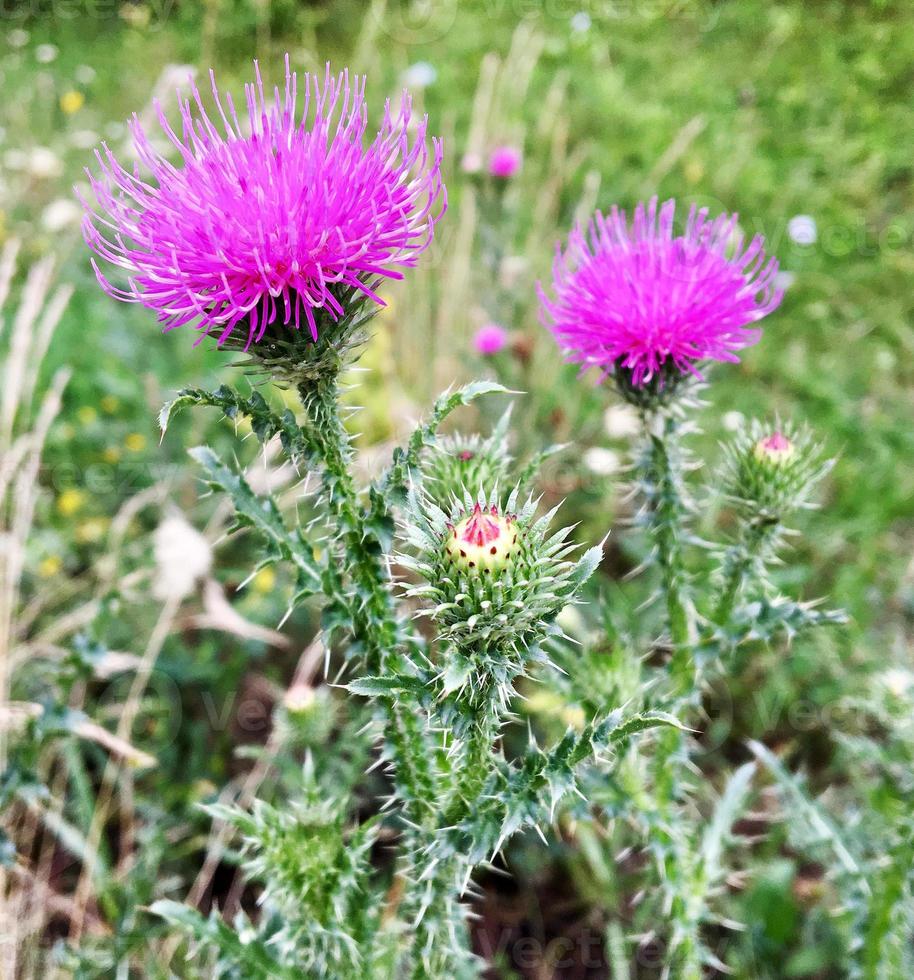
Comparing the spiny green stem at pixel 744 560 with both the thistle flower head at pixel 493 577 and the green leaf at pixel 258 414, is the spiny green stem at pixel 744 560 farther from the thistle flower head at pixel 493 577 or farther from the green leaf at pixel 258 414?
the green leaf at pixel 258 414

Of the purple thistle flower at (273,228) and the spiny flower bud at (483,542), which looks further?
the purple thistle flower at (273,228)

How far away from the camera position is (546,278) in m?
5.44

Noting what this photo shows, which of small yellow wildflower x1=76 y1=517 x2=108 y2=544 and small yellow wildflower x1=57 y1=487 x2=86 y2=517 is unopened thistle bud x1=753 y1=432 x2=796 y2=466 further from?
small yellow wildflower x1=57 y1=487 x2=86 y2=517

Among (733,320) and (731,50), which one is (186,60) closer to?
(731,50)

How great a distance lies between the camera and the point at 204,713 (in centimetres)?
353

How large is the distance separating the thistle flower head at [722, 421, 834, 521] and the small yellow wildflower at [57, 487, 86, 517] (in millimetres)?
3193

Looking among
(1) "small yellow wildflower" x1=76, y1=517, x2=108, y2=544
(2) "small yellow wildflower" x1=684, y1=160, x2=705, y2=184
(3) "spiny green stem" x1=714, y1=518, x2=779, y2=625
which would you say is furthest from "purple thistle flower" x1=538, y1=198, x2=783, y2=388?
(2) "small yellow wildflower" x1=684, y1=160, x2=705, y2=184

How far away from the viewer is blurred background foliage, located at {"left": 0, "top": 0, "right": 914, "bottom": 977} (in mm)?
3445

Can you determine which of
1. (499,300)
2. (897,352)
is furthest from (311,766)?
(897,352)

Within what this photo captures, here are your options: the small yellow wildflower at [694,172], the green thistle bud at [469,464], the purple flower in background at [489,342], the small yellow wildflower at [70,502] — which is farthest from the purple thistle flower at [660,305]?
the small yellow wildflower at [694,172]

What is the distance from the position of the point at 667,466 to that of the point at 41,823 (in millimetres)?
2837

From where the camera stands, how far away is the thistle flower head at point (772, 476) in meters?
2.15

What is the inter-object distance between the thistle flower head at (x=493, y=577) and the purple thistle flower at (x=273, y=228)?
49 cm

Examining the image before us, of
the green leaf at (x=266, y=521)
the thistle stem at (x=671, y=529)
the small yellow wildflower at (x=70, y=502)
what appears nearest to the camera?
the green leaf at (x=266, y=521)
